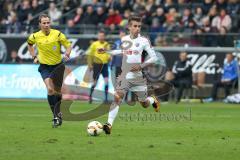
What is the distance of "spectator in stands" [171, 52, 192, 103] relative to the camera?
28.8 m

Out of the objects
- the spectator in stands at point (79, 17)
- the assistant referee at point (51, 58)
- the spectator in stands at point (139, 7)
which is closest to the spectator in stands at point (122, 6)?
the spectator in stands at point (139, 7)

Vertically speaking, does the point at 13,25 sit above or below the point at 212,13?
below

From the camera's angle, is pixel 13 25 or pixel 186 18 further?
pixel 13 25

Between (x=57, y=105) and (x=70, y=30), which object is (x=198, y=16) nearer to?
(x=70, y=30)

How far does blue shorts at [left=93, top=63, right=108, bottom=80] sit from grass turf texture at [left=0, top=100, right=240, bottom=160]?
5.98 meters

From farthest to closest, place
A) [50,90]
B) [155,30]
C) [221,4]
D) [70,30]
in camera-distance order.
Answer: [70,30] → [155,30] → [221,4] → [50,90]

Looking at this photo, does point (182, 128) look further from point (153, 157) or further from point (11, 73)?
point (11, 73)

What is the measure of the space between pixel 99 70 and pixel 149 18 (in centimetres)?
564

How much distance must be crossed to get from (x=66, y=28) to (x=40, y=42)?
16.3 metres

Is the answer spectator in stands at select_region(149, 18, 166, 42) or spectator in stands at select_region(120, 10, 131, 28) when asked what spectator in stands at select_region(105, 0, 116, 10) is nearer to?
spectator in stands at select_region(120, 10, 131, 28)

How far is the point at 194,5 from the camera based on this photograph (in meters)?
32.7

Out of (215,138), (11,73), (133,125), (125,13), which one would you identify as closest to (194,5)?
(125,13)

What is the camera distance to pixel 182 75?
2902cm

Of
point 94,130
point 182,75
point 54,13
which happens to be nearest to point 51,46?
point 94,130
